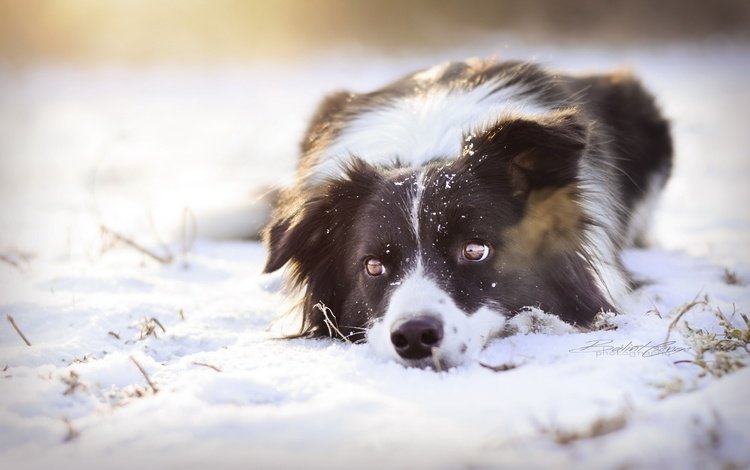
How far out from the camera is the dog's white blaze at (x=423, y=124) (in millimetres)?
3881

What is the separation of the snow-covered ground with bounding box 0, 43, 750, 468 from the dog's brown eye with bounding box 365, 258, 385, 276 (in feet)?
1.23

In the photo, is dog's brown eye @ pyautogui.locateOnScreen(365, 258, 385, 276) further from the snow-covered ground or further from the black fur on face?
the snow-covered ground

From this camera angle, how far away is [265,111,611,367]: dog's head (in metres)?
2.96

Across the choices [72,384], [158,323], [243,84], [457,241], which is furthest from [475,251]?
[243,84]

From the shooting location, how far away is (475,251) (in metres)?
3.14

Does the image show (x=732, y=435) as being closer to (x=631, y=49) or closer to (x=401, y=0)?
(x=631, y=49)

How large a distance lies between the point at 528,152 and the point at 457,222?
0.51 m

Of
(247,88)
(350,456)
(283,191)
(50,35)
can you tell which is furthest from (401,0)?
(350,456)

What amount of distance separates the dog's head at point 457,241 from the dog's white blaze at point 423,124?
0.26m

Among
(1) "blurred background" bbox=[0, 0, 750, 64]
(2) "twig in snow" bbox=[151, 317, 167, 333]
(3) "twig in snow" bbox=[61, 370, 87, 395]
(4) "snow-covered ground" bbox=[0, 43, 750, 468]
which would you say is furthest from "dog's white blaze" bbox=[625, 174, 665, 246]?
(1) "blurred background" bbox=[0, 0, 750, 64]

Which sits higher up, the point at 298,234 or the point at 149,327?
the point at 298,234

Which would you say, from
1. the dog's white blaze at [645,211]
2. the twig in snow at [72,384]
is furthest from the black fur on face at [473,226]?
the dog's white blaze at [645,211]

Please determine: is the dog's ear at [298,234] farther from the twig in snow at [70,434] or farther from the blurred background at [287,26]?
the blurred background at [287,26]

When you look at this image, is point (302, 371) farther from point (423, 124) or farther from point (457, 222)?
point (423, 124)
